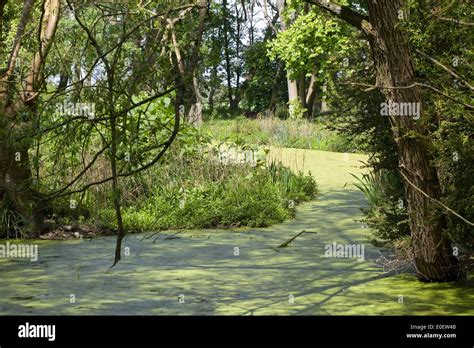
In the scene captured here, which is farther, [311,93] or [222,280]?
[311,93]

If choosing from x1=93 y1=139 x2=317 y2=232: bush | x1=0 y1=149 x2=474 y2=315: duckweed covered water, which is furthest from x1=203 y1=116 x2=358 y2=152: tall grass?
x1=0 y1=149 x2=474 y2=315: duckweed covered water

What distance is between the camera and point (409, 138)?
6.74m

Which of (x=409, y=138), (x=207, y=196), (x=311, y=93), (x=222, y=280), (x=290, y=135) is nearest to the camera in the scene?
(x=409, y=138)

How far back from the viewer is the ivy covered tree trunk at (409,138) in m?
6.67

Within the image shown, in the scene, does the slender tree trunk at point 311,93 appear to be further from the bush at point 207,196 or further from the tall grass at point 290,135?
the bush at point 207,196

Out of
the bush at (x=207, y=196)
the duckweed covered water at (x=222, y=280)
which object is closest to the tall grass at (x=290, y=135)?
the bush at (x=207, y=196)

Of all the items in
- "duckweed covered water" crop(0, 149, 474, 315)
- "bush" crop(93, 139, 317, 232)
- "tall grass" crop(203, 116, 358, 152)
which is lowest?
"duckweed covered water" crop(0, 149, 474, 315)

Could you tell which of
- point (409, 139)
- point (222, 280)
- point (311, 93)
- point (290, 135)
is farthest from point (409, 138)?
point (311, 93)

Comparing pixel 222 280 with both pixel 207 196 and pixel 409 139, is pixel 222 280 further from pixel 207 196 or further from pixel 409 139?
pixel 207 196

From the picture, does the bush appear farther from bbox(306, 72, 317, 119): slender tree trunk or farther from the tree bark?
bbox(306, 72, 317, 119): slender tree trunk

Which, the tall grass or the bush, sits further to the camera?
the tall grass

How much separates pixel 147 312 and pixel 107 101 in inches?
67.6

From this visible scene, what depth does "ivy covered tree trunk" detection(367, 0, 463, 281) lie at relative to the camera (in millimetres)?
6672
